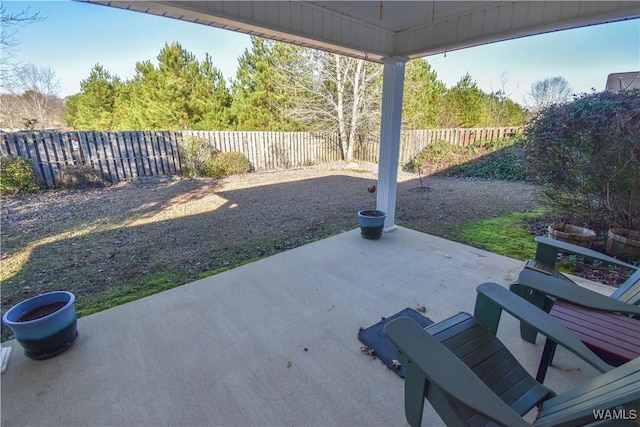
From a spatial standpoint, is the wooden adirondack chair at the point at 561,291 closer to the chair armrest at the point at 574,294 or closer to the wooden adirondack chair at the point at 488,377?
the chair armrest at the point at 574,294

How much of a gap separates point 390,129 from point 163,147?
724 cm

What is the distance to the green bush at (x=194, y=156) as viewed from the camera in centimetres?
877

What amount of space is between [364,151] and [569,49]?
7.90m

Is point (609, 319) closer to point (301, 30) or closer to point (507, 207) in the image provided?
point (301, 30)

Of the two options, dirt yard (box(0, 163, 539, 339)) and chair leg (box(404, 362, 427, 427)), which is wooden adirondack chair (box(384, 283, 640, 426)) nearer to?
chair leg (box(404, 362, 427, 427))

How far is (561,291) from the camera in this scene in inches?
65.1

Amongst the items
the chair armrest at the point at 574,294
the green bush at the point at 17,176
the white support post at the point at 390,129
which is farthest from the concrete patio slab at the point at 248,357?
the green bush at the point at 17,176

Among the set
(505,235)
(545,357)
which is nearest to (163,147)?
(505,235)

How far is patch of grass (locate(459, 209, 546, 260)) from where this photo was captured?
3.76 m

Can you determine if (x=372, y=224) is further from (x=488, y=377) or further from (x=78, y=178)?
(x=78, y=178)

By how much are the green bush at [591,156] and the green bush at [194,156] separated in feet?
26.4

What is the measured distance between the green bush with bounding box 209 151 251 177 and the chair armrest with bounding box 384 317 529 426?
8846 millimetres

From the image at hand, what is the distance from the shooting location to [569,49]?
10391mm

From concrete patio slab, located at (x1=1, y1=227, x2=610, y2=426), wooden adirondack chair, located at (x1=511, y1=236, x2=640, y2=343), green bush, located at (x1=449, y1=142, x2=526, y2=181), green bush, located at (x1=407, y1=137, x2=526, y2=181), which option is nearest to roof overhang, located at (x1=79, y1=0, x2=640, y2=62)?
wooden adirondack chair, located at (x1=511, y1=236, x2=640, y2=343)
